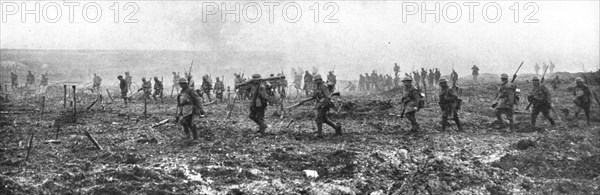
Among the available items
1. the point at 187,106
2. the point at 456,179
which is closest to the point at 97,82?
the point at 187,106

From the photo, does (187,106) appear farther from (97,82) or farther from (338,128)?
(97,82)

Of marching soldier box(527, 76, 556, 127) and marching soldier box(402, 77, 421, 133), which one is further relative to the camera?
marching soldier box(527, 76, 556, 127)

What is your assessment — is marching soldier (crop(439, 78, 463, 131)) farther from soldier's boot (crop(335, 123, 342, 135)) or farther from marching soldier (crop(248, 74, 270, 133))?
marching soldier (crop(248, 74, 270, 133))

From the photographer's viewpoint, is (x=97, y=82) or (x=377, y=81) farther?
(x=377, y=81)

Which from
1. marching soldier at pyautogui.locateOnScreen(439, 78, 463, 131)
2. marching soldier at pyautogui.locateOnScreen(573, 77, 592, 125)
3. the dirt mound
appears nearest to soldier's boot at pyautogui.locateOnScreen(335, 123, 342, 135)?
marching soldier at pyautogui.locateOnScreen(439, 78, 463, 131)

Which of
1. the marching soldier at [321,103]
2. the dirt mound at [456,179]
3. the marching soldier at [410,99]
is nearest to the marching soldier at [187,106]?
the marching soldier at [321,103]

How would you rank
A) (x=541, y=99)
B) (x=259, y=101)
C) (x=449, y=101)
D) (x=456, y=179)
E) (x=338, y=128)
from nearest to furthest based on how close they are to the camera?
(x=456, y=179) < (x=259, y=101) < (x=338, y=128) < (x=449, y=101) < (x=541, y=99)

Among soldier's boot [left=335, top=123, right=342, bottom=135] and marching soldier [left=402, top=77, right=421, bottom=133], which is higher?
marching soldier [left=402, top=77, right=421, bottom=133]

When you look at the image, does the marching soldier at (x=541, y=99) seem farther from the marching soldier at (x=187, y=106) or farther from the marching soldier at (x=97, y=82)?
the marching soldier at (x=97, y=82)

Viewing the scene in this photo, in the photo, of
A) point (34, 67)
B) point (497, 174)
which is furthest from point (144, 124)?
point (34, 67)

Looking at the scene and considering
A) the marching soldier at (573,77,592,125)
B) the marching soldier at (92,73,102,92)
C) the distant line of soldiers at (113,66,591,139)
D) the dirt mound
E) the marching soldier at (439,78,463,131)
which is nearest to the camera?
the dirt mound

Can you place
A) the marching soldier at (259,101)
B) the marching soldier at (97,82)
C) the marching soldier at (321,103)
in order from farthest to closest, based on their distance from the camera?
the marching soldier at (97,82), the marching soldier at (259,101), the marching soldier at (321,103)

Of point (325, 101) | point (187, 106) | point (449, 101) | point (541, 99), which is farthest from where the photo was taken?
point (541, 99)

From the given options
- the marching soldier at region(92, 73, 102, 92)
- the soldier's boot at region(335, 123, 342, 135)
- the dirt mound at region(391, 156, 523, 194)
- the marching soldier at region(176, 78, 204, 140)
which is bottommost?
the dirt mound at region(391, 156, 523, 194)
